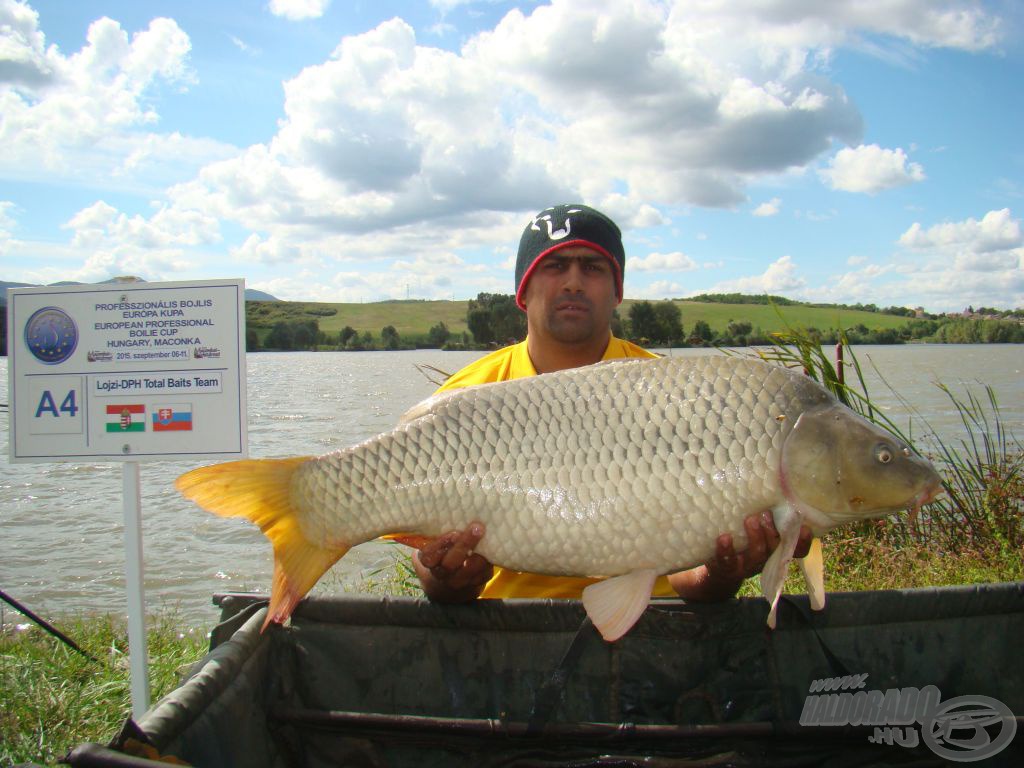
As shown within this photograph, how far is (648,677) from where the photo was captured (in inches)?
59.1

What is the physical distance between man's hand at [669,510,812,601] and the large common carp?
16 millimetres

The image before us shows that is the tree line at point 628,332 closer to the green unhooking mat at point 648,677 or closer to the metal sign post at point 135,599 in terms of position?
the green unhooking mat at point 648,677

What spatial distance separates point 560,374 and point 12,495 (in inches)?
255

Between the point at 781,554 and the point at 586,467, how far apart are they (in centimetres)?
35

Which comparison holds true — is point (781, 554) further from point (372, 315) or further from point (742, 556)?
point (372, 315)

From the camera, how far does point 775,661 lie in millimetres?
1490

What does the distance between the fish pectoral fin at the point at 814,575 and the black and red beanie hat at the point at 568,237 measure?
0.94 m

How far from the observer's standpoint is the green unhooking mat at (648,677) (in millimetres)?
1433

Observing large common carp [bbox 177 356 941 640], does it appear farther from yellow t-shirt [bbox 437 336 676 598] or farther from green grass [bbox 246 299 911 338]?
green grass [bbox 246 299 911 338]

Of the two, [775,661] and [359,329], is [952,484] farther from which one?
[359,329]

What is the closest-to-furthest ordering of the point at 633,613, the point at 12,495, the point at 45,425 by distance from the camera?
the point at 633,613
the point at 45,425
the point at 12,495

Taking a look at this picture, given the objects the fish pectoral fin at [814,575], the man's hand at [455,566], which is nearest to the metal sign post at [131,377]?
the man's hand at [455,566]

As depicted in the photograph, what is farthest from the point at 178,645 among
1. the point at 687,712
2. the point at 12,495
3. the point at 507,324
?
the point at 12,495

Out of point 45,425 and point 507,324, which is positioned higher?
point 507,324
